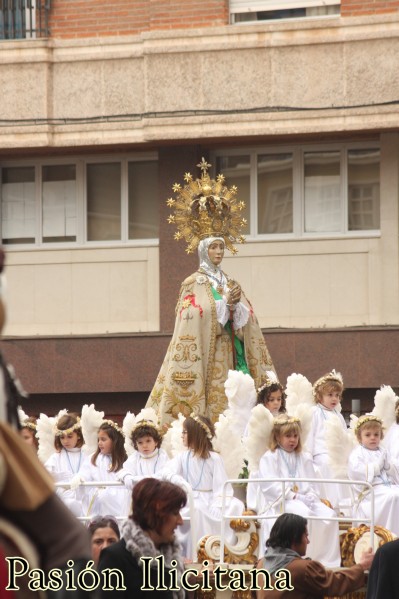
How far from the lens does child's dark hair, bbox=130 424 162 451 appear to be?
44.7ft

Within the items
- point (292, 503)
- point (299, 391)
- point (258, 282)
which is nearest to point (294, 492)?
point (292, 503)

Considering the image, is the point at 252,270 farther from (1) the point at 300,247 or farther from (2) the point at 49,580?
(2) the point at 49,580

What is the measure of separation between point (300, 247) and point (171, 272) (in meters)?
1.99

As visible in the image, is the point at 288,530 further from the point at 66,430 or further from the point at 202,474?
the point at 66,430

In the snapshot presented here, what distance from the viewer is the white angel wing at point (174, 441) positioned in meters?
13.4

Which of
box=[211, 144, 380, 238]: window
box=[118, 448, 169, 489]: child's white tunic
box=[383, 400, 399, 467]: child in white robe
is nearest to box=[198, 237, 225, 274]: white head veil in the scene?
box=[383, 400, 399, 467]: child in white robe

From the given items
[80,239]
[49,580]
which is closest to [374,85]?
[80,239]

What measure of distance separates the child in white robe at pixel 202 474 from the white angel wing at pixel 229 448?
83 mm

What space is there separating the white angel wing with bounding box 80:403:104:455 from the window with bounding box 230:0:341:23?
10243mm

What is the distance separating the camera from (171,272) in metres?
23.7

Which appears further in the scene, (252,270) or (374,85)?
(252,270)

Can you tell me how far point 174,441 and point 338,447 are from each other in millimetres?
1440

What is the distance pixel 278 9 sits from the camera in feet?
76.6

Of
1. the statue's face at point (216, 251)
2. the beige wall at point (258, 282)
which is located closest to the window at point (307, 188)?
the beige wall at point (258, 282)
